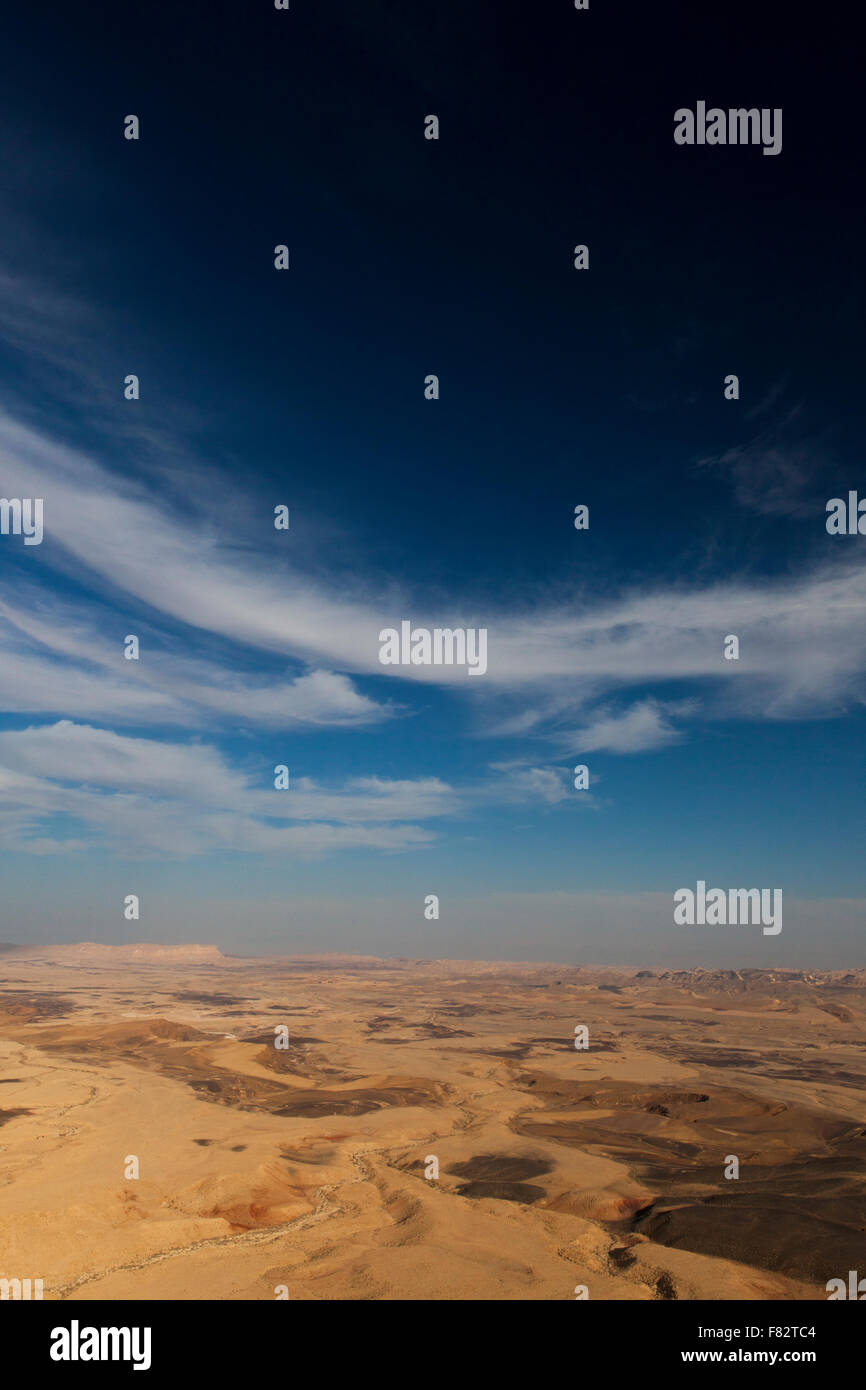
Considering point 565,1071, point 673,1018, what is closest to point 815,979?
point 673,1018

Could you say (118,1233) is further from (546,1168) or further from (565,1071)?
(565,1071)

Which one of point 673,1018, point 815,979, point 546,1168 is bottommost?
point 815,979
